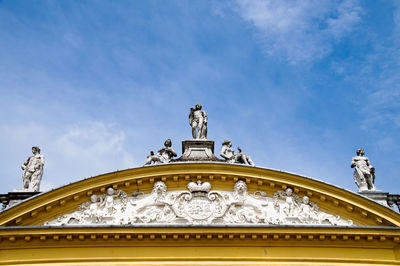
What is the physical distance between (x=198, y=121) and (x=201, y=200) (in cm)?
386

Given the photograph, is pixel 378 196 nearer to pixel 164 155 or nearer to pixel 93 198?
pixel 164 155

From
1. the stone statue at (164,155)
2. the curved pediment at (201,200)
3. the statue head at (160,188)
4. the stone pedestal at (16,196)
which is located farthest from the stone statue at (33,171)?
the statue head at (160,188)

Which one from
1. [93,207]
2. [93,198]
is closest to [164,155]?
[93,198]

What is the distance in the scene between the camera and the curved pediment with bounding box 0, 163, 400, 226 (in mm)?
14586

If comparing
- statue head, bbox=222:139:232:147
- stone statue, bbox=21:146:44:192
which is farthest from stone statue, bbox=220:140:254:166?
stone statue, bbox=21:146:44:192

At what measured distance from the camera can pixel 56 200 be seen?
48.3ft

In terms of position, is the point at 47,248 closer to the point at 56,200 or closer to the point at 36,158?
the point at 56,200

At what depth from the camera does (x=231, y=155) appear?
1688 cm

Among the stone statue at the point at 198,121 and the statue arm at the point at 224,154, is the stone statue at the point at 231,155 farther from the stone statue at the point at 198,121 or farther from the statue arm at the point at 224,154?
the stone statue at the point at 198,121

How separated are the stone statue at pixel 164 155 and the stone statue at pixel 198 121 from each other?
1255mm

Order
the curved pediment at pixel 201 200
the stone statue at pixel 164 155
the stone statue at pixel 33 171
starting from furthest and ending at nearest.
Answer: the stone statue at pixel 164 155 → the stone statue at pixel 33 171 → the curved pediment at pixel 201 200

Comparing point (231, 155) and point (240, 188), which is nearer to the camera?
point (240, 188)

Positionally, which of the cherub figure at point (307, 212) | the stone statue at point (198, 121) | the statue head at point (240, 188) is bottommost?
the cherub figure at point (307, 212)

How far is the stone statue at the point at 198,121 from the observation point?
698 inches
